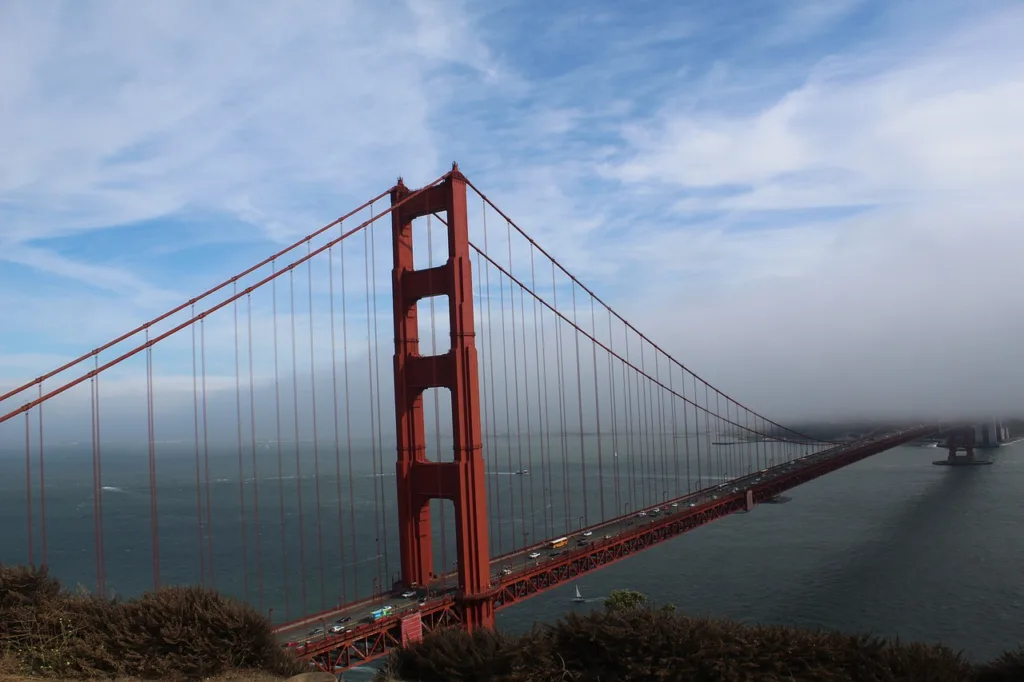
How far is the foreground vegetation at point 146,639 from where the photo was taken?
30.4ft

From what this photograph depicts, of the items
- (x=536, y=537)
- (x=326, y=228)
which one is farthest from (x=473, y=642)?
(x=536, y=537)

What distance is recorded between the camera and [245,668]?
31.3 feet

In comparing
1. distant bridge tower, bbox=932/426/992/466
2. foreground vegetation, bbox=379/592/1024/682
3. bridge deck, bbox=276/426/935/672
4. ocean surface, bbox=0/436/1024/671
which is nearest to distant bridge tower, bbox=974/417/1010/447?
distant bridge tower, bbox=932/426/992/466

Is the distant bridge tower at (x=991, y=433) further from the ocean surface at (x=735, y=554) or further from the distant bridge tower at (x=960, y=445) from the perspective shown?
the ocean surface at (x=735, y=554)

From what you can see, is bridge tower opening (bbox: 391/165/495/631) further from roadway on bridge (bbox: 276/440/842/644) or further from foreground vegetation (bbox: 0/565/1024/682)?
foreground vegetation (bbox: 0/565/1024/682)

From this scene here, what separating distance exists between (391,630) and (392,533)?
42.9 m

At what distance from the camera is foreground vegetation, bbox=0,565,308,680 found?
9258mm

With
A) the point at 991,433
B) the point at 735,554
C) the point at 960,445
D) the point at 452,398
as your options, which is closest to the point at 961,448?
the point at 960,445

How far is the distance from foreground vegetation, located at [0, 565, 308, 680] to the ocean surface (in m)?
4.36

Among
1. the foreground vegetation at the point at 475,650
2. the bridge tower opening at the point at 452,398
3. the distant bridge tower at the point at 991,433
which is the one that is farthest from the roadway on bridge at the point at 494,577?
the distant bridge tower at the point at 991,433

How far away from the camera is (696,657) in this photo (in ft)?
27.0

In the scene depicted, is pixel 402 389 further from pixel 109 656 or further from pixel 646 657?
pixel 646 657

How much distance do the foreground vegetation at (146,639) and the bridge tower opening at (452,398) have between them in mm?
8813

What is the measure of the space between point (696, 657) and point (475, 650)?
287 cm
